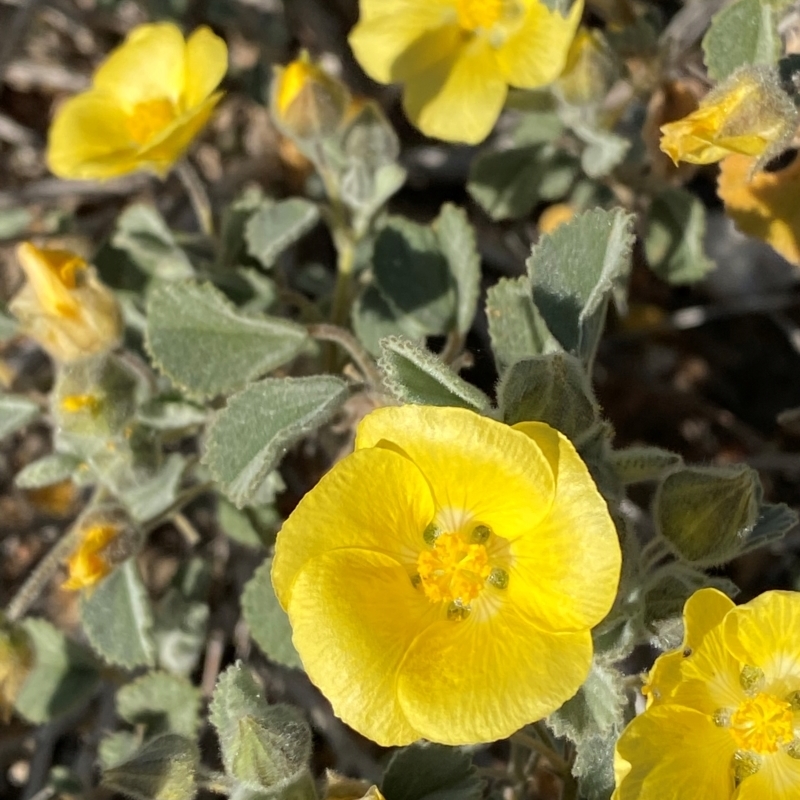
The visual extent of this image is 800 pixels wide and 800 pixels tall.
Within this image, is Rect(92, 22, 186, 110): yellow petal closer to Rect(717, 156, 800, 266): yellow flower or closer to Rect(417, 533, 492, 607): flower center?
Rect(717, 156, 800, 266): yellow flower

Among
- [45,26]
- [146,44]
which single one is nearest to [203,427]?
[146,44]

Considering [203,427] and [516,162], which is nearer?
[203,427]

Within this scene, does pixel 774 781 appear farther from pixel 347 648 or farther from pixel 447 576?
pixel 347 648

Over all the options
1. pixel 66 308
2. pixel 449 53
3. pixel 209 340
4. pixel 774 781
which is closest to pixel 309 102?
pixel 449 53

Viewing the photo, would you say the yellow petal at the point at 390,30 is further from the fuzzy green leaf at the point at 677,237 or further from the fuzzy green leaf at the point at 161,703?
the fuzzy green leaf at the point at 161,703

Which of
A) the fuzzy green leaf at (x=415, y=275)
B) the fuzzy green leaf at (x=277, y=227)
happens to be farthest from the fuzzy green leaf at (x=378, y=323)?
the fuzzy green leaf at (x=277, y=227)

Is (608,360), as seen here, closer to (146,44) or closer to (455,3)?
(455,3)

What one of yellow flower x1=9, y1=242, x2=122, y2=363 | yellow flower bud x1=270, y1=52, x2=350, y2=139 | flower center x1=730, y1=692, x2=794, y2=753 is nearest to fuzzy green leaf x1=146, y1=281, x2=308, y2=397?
yellow flower x1=9, y1=242, x2=122, y2=363
